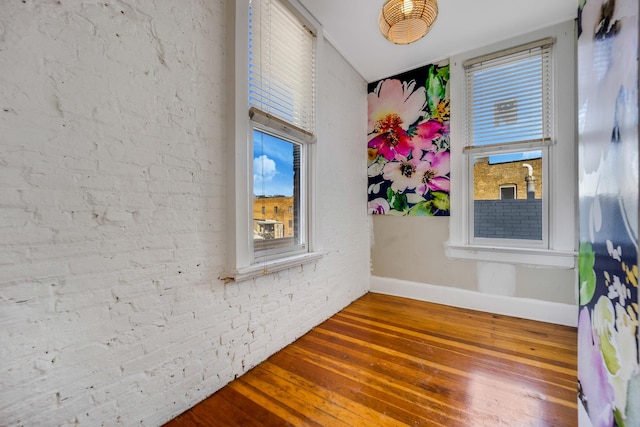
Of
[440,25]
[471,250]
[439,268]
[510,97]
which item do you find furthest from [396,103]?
[439,268]

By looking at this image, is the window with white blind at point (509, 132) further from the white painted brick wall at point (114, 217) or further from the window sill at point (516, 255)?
the white painted brick wall at point (114, 217)

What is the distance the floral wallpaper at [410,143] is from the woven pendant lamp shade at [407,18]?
1.24 meters

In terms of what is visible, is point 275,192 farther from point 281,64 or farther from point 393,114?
point 393,114

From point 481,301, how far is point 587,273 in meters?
2.11

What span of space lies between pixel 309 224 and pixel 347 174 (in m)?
0.96

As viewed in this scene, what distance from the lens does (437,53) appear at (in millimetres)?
2920

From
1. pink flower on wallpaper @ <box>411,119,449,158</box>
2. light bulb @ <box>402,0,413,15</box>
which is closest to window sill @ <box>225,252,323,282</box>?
pink flower on wallpaper @ <box>411,119,449,158</box>

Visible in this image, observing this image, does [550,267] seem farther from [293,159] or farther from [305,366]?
[293,159]

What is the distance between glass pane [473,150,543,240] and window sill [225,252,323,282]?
193 cm

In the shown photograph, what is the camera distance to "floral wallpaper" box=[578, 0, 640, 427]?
0.64 metres

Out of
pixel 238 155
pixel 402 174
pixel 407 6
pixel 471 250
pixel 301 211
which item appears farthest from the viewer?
pixel 402 174

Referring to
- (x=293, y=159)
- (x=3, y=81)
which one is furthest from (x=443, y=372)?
(x=3, y=81)

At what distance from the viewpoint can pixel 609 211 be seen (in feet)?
2.52

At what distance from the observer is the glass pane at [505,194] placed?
263cm
